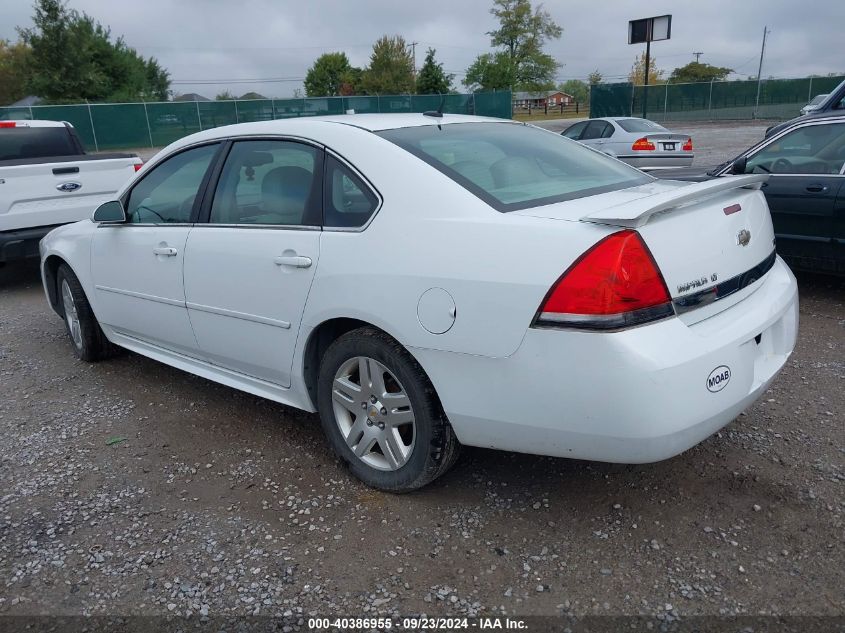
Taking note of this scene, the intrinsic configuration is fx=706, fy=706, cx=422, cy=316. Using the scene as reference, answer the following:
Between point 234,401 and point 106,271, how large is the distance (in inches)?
45.7

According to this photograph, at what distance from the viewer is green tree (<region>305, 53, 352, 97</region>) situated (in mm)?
69062

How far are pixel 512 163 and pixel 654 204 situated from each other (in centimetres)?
92

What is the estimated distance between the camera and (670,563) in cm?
254

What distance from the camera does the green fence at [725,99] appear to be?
35.9 m

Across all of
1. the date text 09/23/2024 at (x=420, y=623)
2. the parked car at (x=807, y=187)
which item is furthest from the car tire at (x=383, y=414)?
the parked car at (x=807, y=187)

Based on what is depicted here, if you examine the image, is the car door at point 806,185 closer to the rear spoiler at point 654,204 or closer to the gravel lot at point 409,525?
the gravel lot at point 409,525

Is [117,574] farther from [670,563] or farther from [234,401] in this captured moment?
[670,563]

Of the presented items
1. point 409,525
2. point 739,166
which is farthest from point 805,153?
point 409,525

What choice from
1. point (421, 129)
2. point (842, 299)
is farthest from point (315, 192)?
point (842, 299)

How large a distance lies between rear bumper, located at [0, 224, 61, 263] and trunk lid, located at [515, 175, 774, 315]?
6.24m

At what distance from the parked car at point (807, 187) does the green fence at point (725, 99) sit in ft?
101

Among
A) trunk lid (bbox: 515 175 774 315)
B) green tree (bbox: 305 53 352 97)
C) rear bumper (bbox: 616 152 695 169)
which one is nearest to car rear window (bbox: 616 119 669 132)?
rear bumper (bbox: 616 152 695 169)

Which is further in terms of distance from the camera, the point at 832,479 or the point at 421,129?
the point at 421,129

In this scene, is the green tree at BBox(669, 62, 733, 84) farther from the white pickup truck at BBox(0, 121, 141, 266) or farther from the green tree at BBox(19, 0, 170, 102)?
the white pickup truck at BBox(0, 121, 141, 266)
